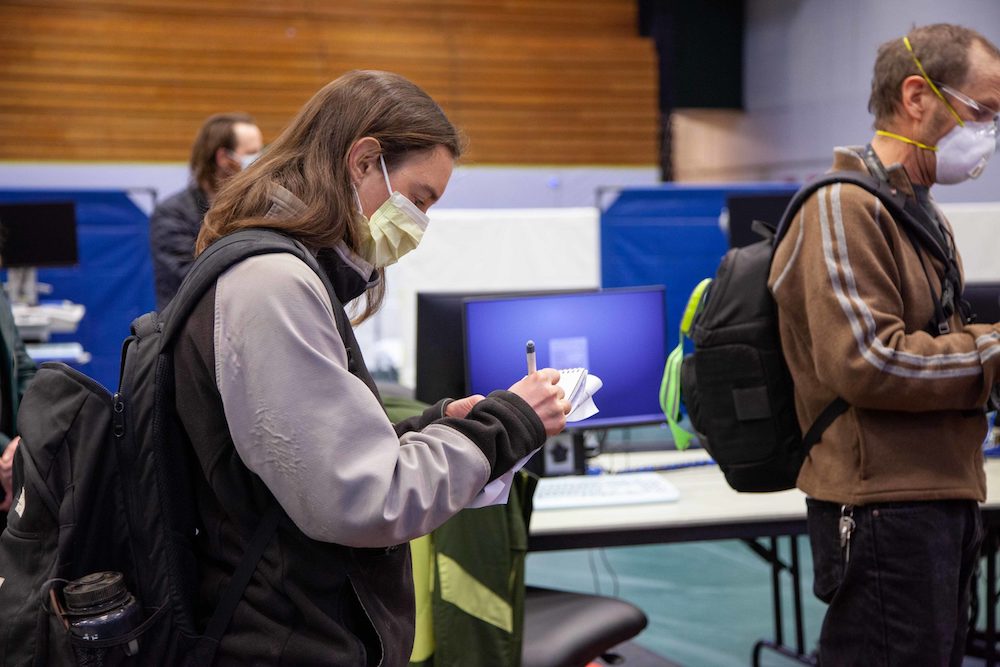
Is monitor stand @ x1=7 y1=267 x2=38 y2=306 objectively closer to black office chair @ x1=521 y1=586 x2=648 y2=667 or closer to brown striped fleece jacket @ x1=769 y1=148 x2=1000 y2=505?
black office chair @ x1=521 y1=586 x2=648 y2=667

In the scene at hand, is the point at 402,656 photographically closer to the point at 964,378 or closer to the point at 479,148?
the point at 964,378

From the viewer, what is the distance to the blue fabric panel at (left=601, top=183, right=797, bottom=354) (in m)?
5.56

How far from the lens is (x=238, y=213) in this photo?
43.4 inches

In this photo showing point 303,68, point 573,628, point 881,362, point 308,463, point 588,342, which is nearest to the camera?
point 308,463

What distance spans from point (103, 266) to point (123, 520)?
5.11 meters

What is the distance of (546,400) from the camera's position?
3.67ft

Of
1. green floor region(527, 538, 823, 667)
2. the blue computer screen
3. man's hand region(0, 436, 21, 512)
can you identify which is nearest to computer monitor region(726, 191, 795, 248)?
green floor region(527, 538, 823, 667)

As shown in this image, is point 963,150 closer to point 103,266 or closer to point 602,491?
point 602,491

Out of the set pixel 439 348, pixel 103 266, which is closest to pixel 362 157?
pixel 439 348

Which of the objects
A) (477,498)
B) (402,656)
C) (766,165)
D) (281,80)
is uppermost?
(281,80)

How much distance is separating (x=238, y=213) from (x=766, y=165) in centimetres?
1088

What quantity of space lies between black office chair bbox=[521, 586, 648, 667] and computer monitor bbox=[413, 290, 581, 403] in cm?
61

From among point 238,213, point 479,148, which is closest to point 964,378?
point 238,213

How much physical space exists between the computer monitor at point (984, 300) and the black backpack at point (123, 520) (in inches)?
88.3
